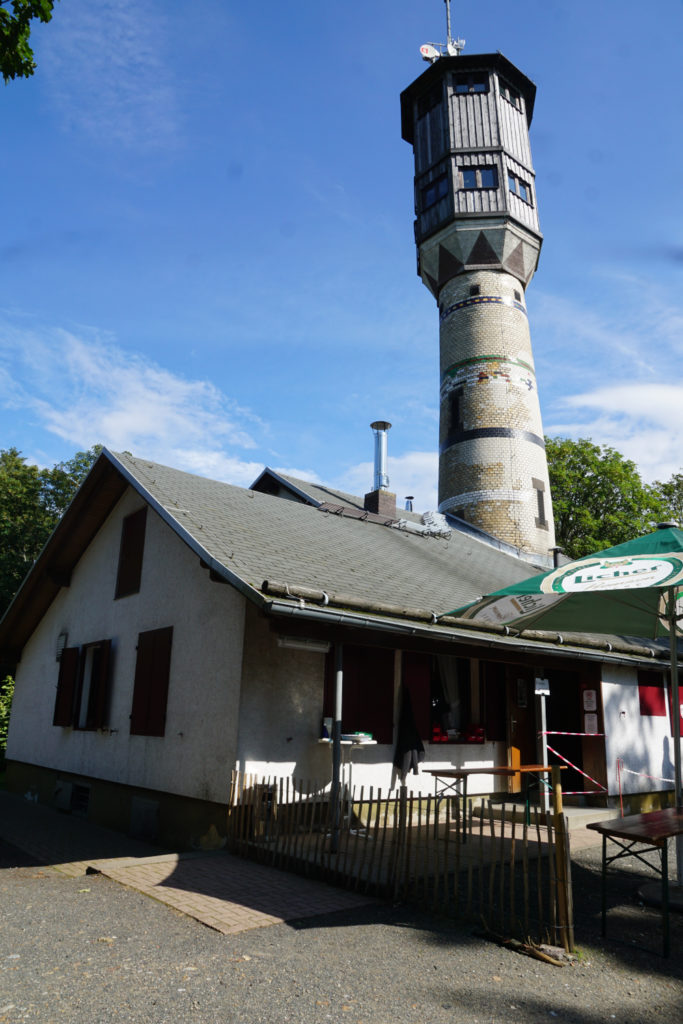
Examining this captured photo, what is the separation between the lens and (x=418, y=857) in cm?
588

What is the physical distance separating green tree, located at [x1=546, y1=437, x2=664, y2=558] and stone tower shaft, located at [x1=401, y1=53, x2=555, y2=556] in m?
9.66

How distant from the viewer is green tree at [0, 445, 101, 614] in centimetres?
2517

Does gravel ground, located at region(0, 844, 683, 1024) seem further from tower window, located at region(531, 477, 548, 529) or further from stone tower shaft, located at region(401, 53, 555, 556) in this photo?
tower window, located at region(531, 477, 548, 529)

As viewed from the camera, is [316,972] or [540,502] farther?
[540,502]

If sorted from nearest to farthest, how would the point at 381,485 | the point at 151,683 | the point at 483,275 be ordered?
1. the point at 151,683
2. the point at 381,485
3. the point at 483,275

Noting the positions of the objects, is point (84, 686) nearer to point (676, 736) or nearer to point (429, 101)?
point (676, 736)

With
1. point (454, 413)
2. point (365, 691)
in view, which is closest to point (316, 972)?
point (365, 691)

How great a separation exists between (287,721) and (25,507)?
22075 mm

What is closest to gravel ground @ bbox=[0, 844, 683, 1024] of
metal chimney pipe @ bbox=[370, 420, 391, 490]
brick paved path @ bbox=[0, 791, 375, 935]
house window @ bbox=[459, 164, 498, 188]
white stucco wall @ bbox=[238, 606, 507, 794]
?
brick paved path @ bbox=[0, 791, 375, 935]

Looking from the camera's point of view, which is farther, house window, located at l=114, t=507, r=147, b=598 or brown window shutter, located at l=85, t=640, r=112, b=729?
house window, located at l=114, t=507, r=147, b=598

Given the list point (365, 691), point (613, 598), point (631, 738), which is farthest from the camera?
point (631, 738)

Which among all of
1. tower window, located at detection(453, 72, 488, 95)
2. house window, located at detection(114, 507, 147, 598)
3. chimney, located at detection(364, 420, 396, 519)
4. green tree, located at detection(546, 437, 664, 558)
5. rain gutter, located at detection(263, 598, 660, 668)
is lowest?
rain gutter, located at detection(263, 598, 660, 668)

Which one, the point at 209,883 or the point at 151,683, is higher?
the point at 151,683

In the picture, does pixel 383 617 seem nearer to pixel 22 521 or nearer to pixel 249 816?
pixel 249 816
